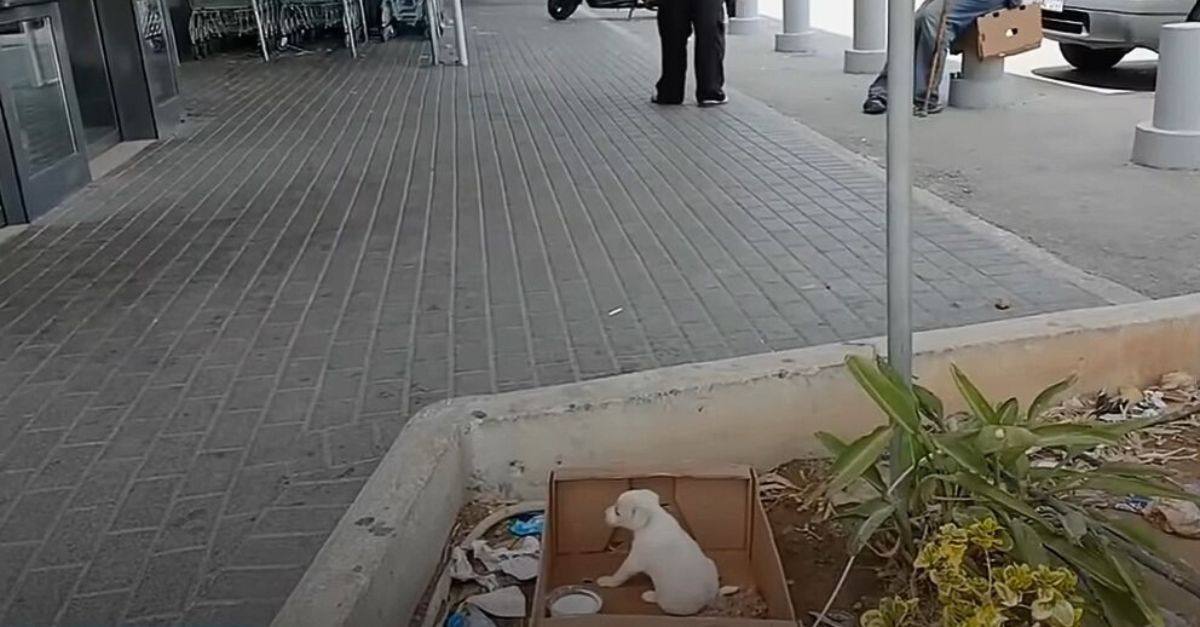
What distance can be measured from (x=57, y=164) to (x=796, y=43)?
7.63m

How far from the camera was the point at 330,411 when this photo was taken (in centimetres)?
306

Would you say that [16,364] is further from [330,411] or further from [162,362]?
[330,411]

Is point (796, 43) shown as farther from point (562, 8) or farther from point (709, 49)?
point (562, 8)

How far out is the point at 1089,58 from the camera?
8.80 meters

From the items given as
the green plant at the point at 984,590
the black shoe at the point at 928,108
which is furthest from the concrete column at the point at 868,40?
the green plant at the point at 984,590

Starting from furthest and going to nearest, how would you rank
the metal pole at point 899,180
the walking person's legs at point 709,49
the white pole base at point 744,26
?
the white pole base at point 744,26, the walking person's legs at point 709,49, the metal pole at point 899,180

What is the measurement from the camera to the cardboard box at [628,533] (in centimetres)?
212

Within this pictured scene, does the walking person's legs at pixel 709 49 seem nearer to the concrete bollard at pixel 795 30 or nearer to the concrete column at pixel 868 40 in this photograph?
the concrete column at pixel 868 40

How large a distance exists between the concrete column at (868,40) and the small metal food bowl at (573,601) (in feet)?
26.2

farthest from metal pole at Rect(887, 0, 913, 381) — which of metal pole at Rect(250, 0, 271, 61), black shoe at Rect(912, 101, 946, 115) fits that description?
metal pole at Rect(250, 0, 271, 61)

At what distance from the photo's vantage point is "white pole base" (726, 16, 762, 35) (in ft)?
45.7

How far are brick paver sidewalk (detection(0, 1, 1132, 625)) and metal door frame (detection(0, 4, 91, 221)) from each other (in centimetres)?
16

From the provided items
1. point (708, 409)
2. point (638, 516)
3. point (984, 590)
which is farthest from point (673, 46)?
point (984, 590)

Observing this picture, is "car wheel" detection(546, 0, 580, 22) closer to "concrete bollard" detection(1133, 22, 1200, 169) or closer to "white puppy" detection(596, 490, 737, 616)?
"concrete bollard" detection(1133, 22, 1200, 169)
